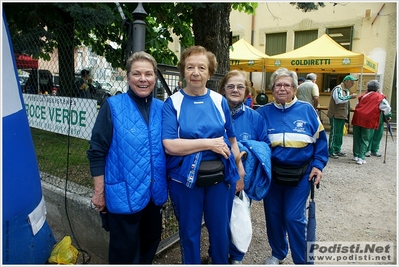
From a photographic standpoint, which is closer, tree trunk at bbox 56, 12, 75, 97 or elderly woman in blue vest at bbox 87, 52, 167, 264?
elderly woman in blue vest at bbox 87, 52, 167, 264

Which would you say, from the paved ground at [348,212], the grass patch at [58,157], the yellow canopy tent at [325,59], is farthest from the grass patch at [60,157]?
the yellow canopy tent at [325,59]

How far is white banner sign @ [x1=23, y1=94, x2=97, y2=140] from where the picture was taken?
2.81 m

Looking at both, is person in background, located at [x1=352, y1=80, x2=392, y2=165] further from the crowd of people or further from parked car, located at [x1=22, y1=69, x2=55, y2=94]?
parked car, located at [x1=22, y1=69, x2=55, y2=94]

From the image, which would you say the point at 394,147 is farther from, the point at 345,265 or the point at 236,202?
the point at 236,202

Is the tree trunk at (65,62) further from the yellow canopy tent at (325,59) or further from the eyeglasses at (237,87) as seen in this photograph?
the yellow canopy tent at (325,59)

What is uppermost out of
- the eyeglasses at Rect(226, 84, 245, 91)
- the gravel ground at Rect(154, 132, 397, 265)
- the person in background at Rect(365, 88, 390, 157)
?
the eyeglasses at Rect(226, 84, 245, 91)

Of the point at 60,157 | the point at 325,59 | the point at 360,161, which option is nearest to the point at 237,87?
the point at 60,157

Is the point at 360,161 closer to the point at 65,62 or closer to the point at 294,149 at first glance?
the point at 294,149

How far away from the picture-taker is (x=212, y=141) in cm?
201

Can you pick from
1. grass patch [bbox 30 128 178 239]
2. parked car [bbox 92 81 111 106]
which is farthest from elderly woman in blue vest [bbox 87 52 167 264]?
grass patch [bbox 30 128 178 239]

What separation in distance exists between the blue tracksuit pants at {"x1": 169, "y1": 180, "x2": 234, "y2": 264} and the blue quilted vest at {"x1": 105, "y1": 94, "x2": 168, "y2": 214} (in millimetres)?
244

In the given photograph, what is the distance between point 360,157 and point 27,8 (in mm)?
6946

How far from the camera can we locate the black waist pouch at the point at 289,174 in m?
2.38

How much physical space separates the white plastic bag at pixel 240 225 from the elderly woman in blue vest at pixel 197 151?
0.14 m
